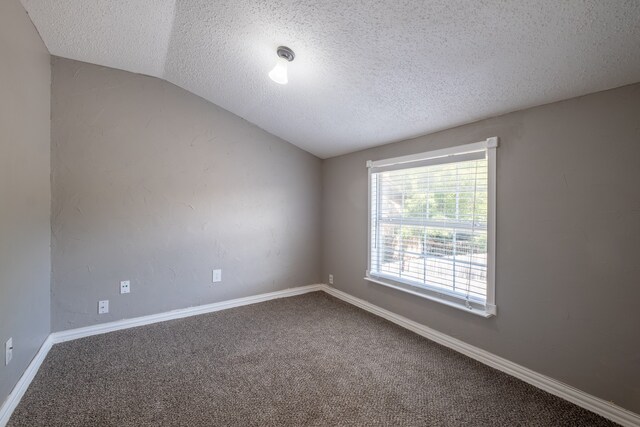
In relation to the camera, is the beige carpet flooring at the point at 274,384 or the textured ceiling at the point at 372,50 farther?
the beige carpet flooring at the point at 274,384

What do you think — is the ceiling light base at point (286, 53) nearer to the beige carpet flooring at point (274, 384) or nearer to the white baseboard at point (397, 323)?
the beige carpet flooring at point (274, 384)

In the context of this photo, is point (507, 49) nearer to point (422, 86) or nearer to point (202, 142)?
point (422, 86)

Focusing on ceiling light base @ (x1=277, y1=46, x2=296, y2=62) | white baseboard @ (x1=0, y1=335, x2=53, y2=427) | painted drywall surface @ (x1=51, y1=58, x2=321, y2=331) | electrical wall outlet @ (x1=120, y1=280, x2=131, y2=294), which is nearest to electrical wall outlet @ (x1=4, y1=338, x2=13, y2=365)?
white baseboard @ (x1=0, y1=335, x2=53, y2=427)

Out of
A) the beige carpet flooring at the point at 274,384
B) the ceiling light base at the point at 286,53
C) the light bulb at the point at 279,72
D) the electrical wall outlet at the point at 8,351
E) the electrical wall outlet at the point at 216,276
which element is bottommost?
the beige carpet flooring at the point at 274,384

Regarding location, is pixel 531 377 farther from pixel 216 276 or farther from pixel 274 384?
pixel 216 276

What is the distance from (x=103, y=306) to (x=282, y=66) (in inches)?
104

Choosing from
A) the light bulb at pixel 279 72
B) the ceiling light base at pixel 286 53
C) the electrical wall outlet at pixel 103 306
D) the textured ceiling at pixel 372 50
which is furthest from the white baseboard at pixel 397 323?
the ceiling light base at pixel 286 53

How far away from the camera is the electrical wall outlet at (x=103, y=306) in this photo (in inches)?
105

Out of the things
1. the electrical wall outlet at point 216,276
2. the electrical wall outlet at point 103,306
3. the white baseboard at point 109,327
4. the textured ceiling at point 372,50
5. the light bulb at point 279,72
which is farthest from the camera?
the electrical wall outlet at point 216,276

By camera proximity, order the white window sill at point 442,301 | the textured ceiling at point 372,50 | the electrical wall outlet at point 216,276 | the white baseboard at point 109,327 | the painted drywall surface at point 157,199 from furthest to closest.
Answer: the electrical wall outlet at point 216,276, the painted drywall surface at point 157,199, the white window sill at point 442,301, the white baseboard at point 109,327, the textured ceiling at point 372,50

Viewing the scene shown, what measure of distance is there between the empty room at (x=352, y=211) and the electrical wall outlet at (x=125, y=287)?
0.03 meters

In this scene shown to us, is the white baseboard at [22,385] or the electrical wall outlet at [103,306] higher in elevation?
the electrical wall outlet at [103,306]

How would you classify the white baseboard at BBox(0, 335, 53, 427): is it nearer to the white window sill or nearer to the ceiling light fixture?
the ceiling light fixture

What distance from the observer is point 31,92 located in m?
2.00
